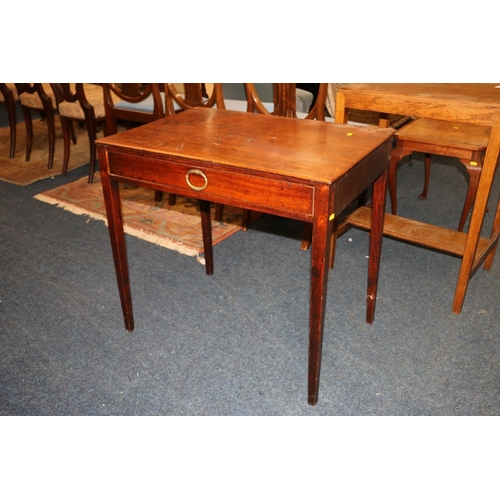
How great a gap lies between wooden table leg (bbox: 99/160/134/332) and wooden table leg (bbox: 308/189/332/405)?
71cm

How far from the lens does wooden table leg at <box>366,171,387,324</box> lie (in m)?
1.71

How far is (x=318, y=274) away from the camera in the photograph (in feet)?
4.47

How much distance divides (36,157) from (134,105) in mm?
1272

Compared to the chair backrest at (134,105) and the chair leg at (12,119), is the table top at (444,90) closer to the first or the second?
the chair backrest at (134,105)

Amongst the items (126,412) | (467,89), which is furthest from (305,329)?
(467,89)

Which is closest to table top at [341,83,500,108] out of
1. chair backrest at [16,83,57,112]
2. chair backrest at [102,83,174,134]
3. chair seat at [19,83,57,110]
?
chair backrest at [102,83,174,134]

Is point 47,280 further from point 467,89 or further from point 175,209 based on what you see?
point 467,89

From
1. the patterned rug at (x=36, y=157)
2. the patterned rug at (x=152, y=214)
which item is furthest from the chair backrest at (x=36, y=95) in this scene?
the patterned rug at (x=152, y=214)

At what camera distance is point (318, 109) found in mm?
2369

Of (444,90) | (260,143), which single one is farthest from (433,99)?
(260,143)

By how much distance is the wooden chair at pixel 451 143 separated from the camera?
2.17 meters

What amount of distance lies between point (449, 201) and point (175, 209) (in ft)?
5.32

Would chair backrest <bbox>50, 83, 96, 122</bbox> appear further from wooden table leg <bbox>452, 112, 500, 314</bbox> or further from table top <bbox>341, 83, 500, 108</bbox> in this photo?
wooden table leg <bbox>452, 112, 500, 314</bbox>

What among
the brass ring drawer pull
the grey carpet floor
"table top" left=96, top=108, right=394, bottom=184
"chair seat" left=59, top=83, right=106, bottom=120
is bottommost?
the grey carpet floor
